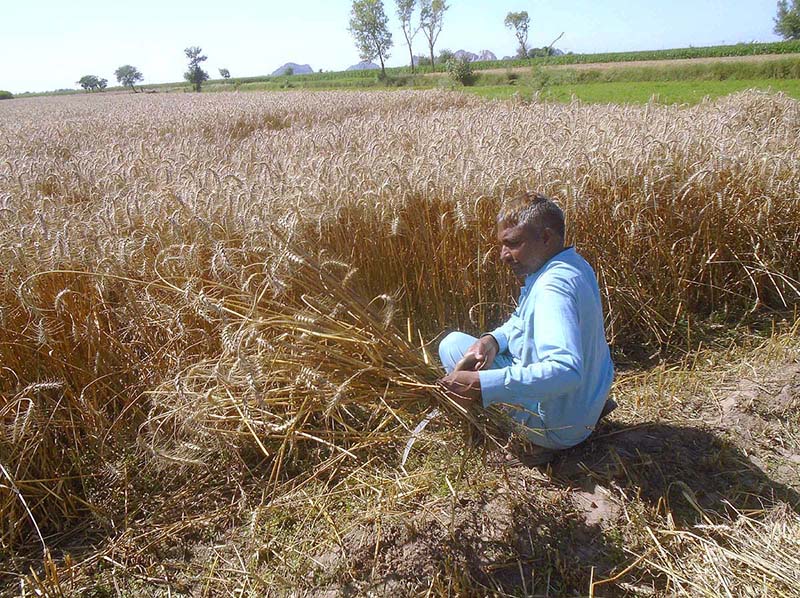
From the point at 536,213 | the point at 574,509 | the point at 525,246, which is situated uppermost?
the point at 536,213

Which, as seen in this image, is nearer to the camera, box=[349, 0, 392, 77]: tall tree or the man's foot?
the man's foot

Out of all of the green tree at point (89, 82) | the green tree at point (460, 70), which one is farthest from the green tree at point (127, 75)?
the green tree at point (460, 70)

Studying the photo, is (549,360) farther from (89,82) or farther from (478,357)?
(89,82)

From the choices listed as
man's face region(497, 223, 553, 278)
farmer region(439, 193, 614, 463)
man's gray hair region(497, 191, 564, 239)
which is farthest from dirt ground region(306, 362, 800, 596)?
man's gray hair region(497, 191, 564, 239)

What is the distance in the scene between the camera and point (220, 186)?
3.36 meters

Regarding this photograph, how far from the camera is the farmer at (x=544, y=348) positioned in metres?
1.63

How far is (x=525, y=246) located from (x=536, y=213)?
12 cm

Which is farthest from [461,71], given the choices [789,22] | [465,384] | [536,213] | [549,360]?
[789,22]

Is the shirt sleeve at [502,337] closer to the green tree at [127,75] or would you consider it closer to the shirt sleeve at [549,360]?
the shirt sleeve at [549,360]

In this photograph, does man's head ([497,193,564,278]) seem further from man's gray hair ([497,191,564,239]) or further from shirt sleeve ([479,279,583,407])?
shirt sleeve ([479,279,583,407])

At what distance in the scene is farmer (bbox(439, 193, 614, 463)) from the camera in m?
1.63

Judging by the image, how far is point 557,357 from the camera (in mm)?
1591

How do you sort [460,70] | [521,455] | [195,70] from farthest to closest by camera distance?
1. [195,70]
2. [460,70]
3. [521,455]

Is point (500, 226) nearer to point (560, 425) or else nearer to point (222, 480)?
point (560, 425)
